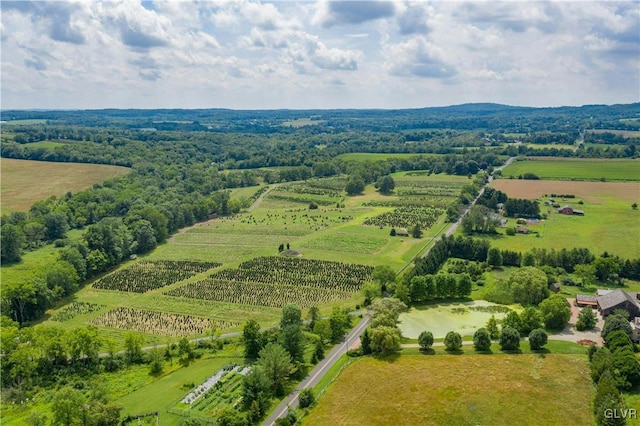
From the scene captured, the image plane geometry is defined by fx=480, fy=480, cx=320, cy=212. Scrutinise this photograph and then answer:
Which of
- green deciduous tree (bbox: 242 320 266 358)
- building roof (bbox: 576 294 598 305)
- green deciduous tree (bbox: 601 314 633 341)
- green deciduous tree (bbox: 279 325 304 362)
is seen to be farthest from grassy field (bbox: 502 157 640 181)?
green deciduous tree (bbox: 279 325 304 362)

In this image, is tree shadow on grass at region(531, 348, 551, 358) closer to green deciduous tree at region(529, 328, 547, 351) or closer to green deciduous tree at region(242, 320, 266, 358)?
green deciduous tree at region(529, 328, 547, 351)

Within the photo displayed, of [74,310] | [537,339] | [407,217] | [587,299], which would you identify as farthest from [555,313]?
[74,310]

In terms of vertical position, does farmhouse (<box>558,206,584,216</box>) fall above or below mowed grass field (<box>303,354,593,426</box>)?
above

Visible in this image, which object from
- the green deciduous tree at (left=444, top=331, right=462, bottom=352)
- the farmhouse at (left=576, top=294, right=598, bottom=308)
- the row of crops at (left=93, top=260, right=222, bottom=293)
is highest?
the farmhouse at (left=576, top=294, right=598, bottom=308)

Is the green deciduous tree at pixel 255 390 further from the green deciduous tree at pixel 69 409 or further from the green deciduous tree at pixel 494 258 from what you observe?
the green deciduous tree at pixel 494 258

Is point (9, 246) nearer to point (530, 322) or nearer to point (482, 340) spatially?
point (482, 340)

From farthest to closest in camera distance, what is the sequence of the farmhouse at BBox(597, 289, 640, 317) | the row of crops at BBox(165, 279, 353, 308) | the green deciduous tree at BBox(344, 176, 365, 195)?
1. the green deciduous tree at BBox(344, 176, 365, 195)
2. the row of crops at BBox(165, 279, 353, 308)
3. the farmhouse at BBox(597, 289, 640, 317)

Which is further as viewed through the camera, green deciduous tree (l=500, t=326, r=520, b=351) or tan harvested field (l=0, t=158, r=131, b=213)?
tan harvested field (l=0, t=158, r=131, b=213)

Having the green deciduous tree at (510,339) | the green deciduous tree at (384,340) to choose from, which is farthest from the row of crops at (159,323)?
the green deciduous tree at (510,339)

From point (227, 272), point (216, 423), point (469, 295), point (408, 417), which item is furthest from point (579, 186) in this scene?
point (216, 423)
